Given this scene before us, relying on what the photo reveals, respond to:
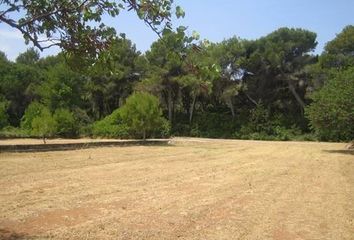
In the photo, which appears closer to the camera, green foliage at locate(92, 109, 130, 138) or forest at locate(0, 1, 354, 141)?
forest at locate(0, 1, 354, 141)

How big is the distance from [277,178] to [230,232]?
781 cm

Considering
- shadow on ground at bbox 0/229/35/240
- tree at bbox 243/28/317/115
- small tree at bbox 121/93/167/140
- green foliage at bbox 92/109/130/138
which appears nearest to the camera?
shadow on ground at bbox 0/229/35/240

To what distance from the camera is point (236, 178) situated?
15906 mm

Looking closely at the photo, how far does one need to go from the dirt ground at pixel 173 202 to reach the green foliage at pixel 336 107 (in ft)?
35.0

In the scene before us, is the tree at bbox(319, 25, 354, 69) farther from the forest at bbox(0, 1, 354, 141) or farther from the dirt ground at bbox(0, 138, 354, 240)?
the dirt ground at bbox(0, 138, 354, 240)

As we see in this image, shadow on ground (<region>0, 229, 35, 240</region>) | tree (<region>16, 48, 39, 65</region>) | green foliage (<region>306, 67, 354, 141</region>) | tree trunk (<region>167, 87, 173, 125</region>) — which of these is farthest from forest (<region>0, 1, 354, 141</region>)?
shadow on ground (<region>0, 229, 35, 240</region>)

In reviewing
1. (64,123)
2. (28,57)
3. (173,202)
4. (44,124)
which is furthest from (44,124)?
(28,57)

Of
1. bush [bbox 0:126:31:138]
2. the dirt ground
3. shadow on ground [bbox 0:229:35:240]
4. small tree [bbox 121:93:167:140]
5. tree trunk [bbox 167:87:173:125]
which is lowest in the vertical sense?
shadow on ground [bbox 0:229:35:240]

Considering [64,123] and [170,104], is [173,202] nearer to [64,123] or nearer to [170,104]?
[64,123]

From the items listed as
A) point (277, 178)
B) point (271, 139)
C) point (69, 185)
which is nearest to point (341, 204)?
point (277, 178)

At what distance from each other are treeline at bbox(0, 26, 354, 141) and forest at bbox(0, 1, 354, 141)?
10 cm

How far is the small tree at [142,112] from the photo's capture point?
39438 millimetres

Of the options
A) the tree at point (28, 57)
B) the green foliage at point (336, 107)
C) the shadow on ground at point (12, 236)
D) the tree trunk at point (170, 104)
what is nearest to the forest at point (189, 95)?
the tree trunk at point (170, 104)

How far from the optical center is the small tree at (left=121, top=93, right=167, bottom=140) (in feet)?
129
